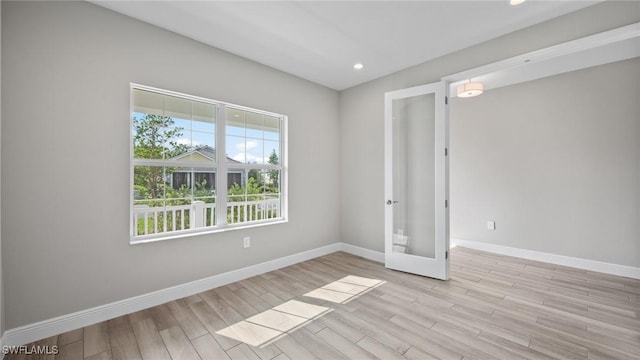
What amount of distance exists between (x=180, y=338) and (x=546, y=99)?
17.6 feet

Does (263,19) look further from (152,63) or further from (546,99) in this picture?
(546,99)

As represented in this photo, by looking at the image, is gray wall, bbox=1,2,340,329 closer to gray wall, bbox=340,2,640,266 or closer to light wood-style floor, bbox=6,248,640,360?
light wood-style floor, bbox=6,248,640,360

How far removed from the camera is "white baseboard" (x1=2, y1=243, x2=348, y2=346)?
6.37ft

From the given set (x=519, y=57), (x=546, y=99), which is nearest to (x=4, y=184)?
(x=519, y=57)

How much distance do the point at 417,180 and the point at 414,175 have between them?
8 centimetres

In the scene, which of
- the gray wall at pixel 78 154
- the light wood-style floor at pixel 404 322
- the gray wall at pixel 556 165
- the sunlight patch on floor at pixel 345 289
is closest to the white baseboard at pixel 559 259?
the gray wall at pixel 556 165

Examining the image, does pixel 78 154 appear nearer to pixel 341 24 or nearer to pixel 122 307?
pixel 122 307

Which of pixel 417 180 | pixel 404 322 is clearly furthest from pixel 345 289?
pixel 417 180

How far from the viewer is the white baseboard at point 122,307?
76.5 inches

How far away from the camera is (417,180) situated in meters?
3.46

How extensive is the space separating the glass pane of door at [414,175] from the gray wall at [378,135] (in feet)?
1.03

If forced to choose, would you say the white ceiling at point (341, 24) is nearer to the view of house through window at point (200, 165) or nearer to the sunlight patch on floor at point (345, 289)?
the view of house through window at point (200, 165)

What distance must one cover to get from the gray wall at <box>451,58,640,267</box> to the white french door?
5.77 ft

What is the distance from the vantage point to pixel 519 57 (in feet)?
8.63
